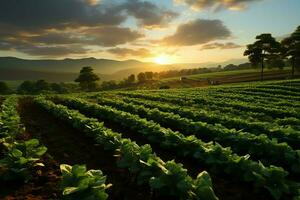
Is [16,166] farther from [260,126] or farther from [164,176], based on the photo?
[260,126]

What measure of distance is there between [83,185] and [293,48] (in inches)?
2455

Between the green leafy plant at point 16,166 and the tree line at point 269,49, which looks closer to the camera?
the green leafy plant at point 16,166

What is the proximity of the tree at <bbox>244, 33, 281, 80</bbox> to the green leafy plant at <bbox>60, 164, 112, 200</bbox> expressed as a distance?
6105 centimetres

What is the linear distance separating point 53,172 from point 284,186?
5278 mm

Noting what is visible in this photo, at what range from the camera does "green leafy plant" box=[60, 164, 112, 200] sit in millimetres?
5629

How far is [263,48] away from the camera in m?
63.6

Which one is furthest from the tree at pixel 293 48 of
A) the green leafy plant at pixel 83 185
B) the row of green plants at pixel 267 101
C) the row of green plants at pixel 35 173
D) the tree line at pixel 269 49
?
the green leafy plant at pixel 83 185

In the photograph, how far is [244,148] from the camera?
1080 cm

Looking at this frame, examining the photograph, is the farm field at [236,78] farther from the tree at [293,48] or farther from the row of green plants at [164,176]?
the row of green plants at [164,176]

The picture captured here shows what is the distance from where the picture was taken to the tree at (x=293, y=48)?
6028cm

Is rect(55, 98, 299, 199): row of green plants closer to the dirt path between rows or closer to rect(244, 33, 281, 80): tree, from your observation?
the dirt path between rows

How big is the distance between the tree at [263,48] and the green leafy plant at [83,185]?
61046 mm

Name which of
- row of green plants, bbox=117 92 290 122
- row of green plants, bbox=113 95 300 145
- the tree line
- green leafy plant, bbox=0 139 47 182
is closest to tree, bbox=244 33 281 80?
the tree line

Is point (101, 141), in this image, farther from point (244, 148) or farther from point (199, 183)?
point (199, 183)
